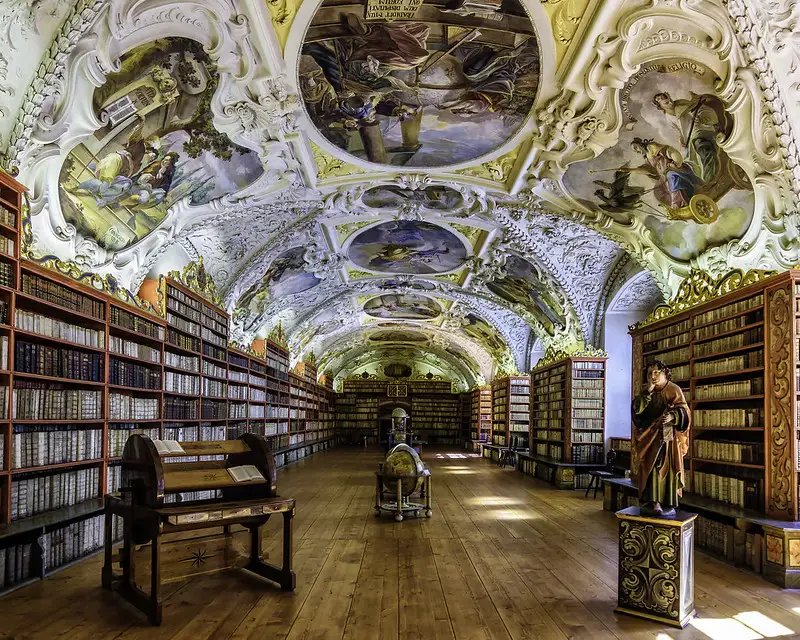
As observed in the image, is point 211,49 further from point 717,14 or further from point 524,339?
point 524,339

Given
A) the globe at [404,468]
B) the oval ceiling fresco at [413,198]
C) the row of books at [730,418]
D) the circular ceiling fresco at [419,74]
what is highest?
the circular ceiling fresco at [419,74]

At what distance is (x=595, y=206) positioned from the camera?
10.9 meters

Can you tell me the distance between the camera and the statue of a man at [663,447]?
5672mm

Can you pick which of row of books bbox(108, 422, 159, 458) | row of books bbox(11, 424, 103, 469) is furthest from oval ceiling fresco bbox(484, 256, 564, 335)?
row of books bbox(11, 424, 103, 469)

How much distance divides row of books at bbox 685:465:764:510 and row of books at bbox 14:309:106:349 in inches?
330

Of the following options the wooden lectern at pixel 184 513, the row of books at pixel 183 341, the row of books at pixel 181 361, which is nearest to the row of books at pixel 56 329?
the wooden lectern at pixel 184 513

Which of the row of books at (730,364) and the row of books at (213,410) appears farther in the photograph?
the row of books at (213,410)

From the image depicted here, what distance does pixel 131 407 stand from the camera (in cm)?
939

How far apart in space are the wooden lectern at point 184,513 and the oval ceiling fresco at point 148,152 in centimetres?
371

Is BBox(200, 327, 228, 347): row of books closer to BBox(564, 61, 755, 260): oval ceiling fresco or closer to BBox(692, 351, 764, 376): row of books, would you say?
BBox(564, 61, 755, 260): oval ceiling fresco

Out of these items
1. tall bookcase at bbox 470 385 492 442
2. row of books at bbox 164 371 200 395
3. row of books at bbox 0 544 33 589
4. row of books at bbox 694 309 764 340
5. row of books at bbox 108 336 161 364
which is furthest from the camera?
tall bookcase at bbox 470 385 492 442

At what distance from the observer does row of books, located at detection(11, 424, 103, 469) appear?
6605 millimetres

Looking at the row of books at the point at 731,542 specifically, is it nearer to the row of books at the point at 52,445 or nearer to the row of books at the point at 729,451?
the row of books at the point at 729,451

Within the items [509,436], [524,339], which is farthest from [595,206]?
[509,436]
